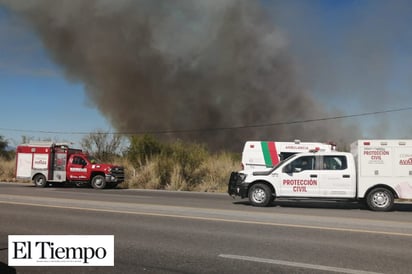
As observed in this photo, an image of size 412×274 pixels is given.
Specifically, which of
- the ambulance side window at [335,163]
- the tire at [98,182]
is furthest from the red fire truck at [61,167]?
the ambulance side window at [335,163]

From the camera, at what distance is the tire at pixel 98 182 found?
71.1ft

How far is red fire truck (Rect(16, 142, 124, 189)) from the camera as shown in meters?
21.9

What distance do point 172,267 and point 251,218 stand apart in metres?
4.34

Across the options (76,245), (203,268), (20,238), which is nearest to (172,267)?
(203,268)

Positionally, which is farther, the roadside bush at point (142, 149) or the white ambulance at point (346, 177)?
the roadside bush at point (142, 149)

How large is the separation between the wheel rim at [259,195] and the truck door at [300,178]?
481 mm

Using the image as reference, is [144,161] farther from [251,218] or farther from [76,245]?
[76,245]

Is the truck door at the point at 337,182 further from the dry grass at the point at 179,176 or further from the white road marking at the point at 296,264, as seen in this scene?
the dry grass at the point at 179,176

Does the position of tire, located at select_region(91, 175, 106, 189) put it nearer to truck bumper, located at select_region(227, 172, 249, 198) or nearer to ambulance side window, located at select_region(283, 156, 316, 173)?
truck bumper, located at select_region(227, 172, 249, 198)

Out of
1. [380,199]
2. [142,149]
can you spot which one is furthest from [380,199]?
[142,149]

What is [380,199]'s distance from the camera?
12.4m

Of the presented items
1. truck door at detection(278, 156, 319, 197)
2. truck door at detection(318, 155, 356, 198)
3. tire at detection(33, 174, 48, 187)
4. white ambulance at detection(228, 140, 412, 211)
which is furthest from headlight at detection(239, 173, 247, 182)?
tire at detection(33, 174, 48, 187)

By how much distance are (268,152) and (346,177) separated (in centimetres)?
469

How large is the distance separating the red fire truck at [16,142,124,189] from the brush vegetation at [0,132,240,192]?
153cm
